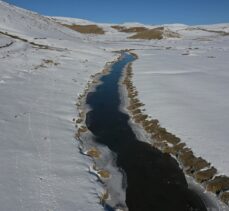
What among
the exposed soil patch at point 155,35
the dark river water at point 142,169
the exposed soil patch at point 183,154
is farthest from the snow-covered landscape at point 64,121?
the exposed soil patch at point 155,35

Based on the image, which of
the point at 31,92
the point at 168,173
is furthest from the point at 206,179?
the point at 31,92

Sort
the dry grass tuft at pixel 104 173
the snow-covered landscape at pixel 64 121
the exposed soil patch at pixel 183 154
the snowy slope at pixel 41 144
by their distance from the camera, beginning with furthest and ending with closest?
the dry grass tuft at pixel 104 173, the exposed soil patch at pixel 183 154, the snow-covered landscape at pixel 64 121, the snowy slope at pixel 41 144

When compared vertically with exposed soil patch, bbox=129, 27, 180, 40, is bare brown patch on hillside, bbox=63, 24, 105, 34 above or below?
above

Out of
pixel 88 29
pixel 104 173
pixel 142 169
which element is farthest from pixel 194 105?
pixel 88 29

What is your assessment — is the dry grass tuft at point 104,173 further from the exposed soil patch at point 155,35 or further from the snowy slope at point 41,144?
the exposed soil patch at point 155,35

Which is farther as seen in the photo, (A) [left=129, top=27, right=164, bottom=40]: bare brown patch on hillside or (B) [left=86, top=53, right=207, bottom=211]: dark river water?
(A) [left=129, top=27, right=164, bottom=40]: bare brown patch on hillside

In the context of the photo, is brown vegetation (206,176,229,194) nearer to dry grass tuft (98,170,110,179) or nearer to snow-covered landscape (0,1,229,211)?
snow-covered landscape (0,1,229,211)

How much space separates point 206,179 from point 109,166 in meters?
4.12

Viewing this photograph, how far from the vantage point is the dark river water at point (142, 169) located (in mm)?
12273

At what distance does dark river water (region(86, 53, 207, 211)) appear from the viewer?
12273 millimetres

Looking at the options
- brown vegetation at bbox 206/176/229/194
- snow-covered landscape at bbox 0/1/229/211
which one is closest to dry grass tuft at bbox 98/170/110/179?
snow-covered landscape at bbox 0/1/229/211

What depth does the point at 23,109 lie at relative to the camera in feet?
69.5

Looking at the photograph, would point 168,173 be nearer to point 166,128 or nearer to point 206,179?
point 206,179

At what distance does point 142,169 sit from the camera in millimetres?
14883
